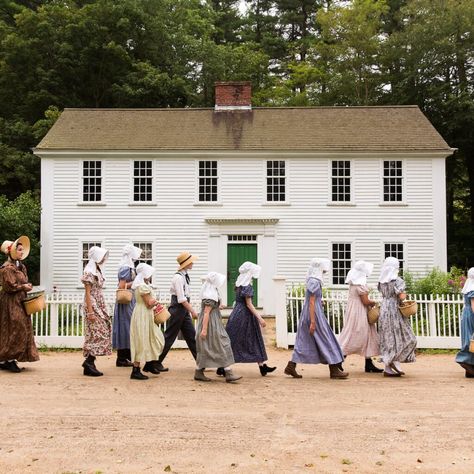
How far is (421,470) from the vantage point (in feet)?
18.1

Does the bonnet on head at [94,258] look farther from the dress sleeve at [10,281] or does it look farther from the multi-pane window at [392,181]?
the multi-pane window at [392,181]

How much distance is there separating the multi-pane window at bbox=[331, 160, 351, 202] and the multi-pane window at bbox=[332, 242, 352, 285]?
175 centimetres

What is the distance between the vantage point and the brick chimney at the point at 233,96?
25.1m

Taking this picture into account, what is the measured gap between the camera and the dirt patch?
5738mm

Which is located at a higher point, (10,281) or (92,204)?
(92,204)

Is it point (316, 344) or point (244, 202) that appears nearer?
point (316, 344)

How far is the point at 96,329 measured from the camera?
9.92 metres

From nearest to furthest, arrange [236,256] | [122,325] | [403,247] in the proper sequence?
[122,325]
[236,256]
[403,247]

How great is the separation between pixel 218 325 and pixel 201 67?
3316cm

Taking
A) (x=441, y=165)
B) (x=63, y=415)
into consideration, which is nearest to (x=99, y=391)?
(x=63, y=415)

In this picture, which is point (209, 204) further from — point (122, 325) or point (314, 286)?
point (314, 286)

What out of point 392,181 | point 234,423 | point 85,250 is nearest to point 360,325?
point 234,423

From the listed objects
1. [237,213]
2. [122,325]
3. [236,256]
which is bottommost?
[122,325]

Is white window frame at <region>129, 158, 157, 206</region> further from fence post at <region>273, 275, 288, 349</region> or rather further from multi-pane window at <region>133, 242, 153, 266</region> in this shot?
fence post at <region>273, 275, 288, 349</region>
